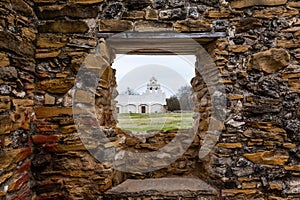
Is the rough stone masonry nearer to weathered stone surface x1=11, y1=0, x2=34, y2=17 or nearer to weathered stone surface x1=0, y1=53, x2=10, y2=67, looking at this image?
weathered stone surface x1=11, y1=0, x2=34, y2=17

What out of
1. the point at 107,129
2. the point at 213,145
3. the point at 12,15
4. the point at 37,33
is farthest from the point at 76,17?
the point at 213,145

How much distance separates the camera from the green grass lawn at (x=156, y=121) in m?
2.95

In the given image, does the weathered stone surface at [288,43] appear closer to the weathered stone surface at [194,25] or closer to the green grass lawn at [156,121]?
the weathered stone surface at [194,25]

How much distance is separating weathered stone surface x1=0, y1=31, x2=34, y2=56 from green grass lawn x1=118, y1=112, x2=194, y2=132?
1415 mm

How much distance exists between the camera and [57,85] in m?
2.14

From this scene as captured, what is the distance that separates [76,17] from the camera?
218 cm

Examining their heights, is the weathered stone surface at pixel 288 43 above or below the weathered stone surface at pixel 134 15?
below

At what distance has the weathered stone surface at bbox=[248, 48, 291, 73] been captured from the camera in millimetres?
2152

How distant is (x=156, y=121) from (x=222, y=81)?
135cm

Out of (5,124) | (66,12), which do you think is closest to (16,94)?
(5,124)

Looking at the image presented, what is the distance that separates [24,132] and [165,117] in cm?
189

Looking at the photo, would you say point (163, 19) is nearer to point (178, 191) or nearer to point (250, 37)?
point (250, 37)

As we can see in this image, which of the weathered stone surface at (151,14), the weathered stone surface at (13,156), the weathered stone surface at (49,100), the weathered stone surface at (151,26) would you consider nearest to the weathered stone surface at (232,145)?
the weathered stone surface at (151,26)

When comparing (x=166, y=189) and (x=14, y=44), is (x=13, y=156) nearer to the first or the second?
(x=14, y=44)
